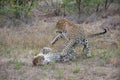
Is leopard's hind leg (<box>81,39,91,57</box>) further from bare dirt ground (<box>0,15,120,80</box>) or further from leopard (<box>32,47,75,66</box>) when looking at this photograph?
leopard (<box>32,47,75,66</box>)

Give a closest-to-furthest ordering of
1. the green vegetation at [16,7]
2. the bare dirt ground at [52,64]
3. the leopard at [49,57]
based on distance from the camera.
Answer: the bare dirt ground at [52,64] → the leopard at [49,57] → the green vegetation at [16,7]

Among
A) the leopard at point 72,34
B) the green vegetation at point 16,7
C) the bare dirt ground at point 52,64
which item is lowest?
the green vegetation at point 16,7

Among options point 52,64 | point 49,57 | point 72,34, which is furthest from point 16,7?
point 52,64

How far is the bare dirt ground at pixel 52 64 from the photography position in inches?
357

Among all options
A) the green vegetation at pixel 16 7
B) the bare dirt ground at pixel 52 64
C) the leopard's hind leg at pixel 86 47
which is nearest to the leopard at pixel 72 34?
the leopard's hind leg at pixel 86 47

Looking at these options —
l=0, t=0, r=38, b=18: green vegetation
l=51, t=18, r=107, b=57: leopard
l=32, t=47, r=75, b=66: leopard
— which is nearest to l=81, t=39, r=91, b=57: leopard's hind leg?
l=51, t=18, r=107, b=57: leopard

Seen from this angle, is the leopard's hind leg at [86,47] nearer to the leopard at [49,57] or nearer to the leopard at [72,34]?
the leopard at [72,34]

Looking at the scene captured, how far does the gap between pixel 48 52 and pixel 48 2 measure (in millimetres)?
18511

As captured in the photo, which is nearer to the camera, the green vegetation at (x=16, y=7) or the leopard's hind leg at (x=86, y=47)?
the leopard's hind leg at (x=86, y=47)

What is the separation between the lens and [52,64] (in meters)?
10.1

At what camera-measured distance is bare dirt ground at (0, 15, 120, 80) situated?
9.08 m

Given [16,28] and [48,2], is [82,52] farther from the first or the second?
[48,2]

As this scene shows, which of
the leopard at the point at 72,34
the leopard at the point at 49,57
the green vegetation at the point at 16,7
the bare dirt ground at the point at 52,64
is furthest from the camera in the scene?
the green vegetation at the point at 16,7

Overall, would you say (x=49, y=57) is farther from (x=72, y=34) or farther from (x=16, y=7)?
(x=16, y=7)
